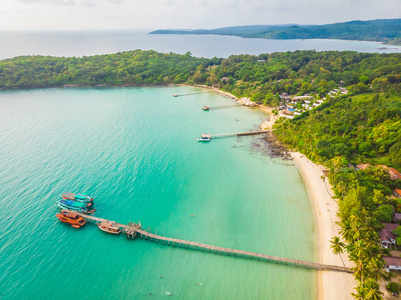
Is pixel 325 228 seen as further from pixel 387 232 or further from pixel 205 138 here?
pixel 205 138

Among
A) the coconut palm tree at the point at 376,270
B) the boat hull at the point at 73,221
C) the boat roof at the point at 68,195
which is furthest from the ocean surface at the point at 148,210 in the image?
the coconut palm tree at the point at 376,270

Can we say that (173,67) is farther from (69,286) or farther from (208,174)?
(69,286)

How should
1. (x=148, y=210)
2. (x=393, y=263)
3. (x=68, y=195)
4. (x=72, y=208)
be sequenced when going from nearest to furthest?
(x=393, y=263) < (x=72, y=208) < (x=148, y=210) < (x=68, y=195)

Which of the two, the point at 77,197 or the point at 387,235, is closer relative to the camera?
the point at 387,235

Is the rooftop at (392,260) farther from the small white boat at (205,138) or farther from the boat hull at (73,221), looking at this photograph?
the small white boat at (205,138)

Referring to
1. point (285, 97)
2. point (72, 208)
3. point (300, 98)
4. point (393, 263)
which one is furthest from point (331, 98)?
point (72, 208)

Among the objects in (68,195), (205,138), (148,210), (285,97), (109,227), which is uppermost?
(285,97)
